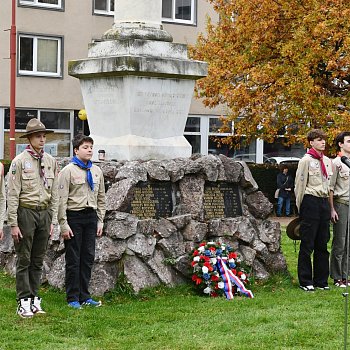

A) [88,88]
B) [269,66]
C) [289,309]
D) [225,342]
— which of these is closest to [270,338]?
[225,342]

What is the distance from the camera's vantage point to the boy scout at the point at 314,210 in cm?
1216

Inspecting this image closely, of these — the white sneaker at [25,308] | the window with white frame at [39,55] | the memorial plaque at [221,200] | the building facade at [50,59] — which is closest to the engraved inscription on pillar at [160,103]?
the memorial plaque at [221,200]

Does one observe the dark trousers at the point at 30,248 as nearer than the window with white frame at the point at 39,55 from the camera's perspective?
Yes

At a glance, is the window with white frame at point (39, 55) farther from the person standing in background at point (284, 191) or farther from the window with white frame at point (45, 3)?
the person standing in background at point (284, 191)

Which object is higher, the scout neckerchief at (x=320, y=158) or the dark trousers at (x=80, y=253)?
the scout neckerchief at (x=320, y=158)

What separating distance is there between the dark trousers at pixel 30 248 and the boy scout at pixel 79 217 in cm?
37

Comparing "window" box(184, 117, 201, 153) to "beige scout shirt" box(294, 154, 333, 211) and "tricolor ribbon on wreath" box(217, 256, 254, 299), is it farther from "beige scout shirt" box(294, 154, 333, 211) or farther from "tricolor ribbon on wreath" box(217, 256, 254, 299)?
"tricolor ribbon on wreath" box(217, 256, 254, 299)

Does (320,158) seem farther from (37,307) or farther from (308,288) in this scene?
(37,307)

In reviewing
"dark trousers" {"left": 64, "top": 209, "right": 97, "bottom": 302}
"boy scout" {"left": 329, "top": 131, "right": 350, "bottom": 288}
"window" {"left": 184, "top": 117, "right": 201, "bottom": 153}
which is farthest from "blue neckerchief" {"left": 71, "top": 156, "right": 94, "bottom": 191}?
"window" {"left": 184, "top": 117, "right": 201, "bottom": 153}

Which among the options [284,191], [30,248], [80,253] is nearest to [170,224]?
[80,253]

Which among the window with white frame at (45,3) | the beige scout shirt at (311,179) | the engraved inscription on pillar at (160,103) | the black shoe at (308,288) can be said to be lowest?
the black shoe at (308,288)

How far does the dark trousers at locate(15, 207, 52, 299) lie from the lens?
32.2ft

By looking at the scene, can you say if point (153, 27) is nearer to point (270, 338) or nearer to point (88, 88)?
point (88, 88)

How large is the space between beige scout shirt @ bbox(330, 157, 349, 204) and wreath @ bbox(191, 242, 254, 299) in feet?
5.96
